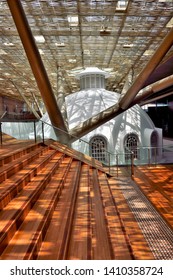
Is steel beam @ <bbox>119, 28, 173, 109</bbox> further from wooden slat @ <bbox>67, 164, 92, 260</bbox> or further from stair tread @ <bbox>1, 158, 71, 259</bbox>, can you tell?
stair tread @ <bbox>1, 158, 71, 259</bbox>

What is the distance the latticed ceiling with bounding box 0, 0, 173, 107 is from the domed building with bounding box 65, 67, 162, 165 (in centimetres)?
353

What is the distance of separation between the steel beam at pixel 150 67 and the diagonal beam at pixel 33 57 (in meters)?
3.50

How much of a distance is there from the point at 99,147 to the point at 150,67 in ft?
28.7

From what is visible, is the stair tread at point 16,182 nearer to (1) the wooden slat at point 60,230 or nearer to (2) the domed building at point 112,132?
(1) the wooden slat at point 60,230

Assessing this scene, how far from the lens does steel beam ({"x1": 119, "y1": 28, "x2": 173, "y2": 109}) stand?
7730 millimetres

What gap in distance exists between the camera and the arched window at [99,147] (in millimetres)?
16875

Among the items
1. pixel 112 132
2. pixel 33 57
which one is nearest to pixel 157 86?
pixel 112 132

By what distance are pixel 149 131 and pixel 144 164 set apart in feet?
14.3

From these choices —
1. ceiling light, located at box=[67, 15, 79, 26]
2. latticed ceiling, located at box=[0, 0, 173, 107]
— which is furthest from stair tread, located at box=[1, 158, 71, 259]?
ceiling light, located at box=[67, 15, 79, 26]

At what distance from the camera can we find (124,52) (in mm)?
19031

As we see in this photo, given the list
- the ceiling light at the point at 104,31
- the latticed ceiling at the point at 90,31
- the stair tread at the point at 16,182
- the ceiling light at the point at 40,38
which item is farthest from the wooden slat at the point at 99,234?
the ceiling light at the point at 40,38
